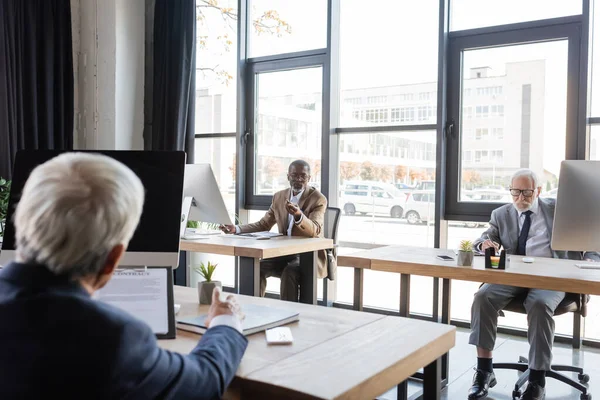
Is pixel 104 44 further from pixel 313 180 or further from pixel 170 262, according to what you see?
pixel 170 262

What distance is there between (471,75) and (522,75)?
35cm

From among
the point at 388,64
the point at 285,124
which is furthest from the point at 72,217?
the point at 285,124

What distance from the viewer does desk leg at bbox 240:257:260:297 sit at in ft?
9.91

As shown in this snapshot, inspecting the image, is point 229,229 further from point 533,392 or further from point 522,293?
point 533,392

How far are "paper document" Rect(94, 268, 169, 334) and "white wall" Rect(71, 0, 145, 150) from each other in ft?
12.0

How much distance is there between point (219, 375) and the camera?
1001mm

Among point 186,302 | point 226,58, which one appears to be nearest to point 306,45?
point 226,58

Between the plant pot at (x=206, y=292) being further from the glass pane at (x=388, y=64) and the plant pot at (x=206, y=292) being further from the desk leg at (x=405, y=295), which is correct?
the glass pane at (x=388, y=64)

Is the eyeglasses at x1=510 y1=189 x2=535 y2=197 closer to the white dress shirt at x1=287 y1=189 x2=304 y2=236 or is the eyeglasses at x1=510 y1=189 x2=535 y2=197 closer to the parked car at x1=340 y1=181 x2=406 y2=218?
the parked car at x1=340 y1=181 x2=406 y2=218

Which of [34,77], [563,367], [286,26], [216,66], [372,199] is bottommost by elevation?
[563,367]

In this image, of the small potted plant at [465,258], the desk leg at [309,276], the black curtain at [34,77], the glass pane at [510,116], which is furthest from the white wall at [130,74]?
the small potted plant at [465,258]

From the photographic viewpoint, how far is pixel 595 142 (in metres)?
3.60

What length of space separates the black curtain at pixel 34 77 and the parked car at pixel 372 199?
247 cm

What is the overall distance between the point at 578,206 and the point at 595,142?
1.58 metres
